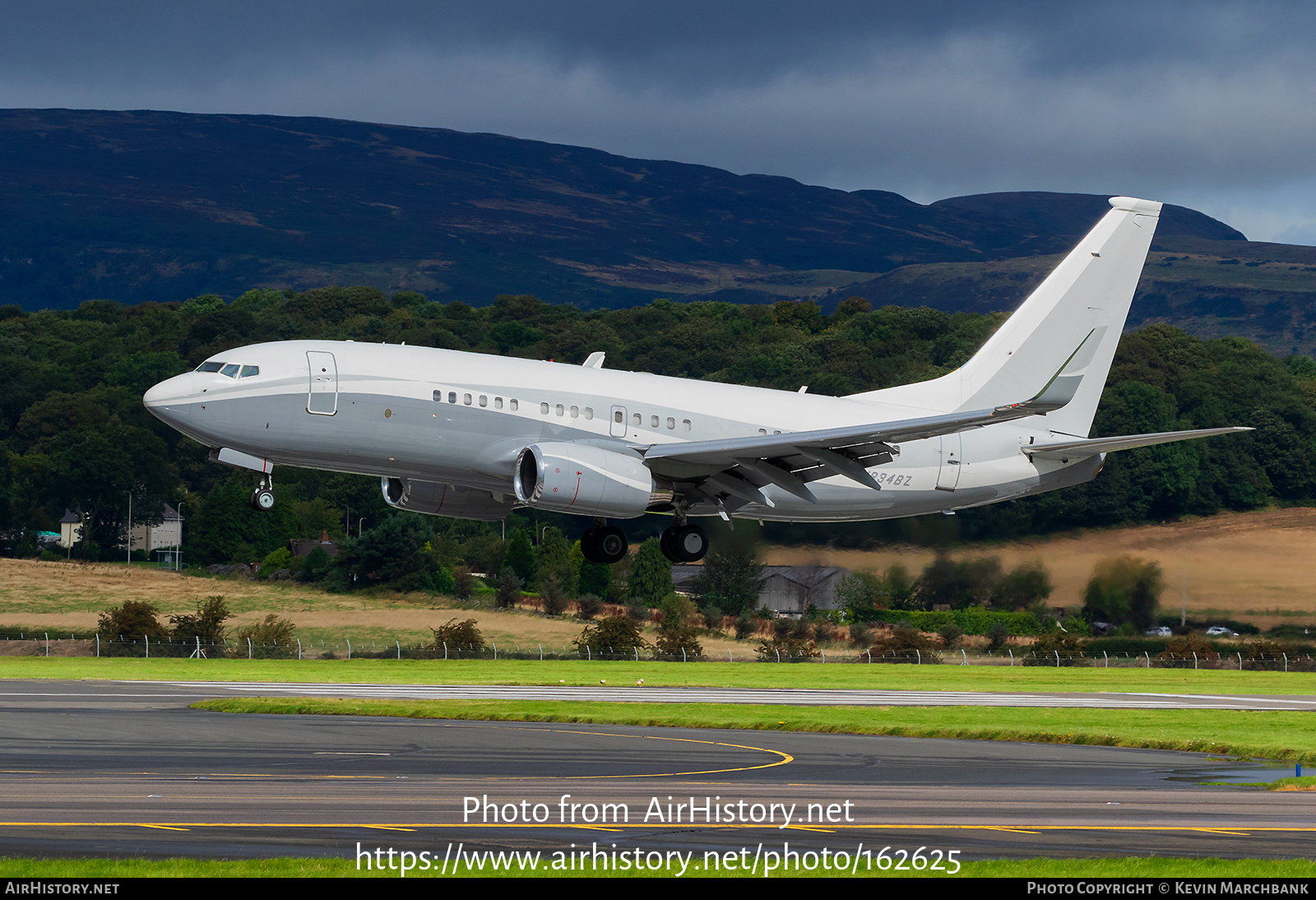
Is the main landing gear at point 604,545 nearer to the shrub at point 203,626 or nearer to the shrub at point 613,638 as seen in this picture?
the shrub at point 613,638

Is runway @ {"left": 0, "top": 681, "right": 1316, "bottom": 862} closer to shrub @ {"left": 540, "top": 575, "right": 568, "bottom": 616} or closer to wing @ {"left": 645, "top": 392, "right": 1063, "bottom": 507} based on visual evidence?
wing @ {"left": 645, "top": 392, "right": 1063, "bottom": 507}

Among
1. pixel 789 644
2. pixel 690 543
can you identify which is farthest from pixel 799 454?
pixel 789 644

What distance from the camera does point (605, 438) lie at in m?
44.6

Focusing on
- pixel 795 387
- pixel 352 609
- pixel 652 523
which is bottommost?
pixel 352 609

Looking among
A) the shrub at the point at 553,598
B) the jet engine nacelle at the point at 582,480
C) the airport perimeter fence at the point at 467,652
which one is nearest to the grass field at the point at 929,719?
the jet engine nacelle at the point at 582,480

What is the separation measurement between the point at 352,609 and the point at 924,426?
254 feet

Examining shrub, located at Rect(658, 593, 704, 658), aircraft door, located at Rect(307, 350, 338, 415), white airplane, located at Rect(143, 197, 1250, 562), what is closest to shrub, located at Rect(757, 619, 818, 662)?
shrub, located at Rect(658, 593, 704, 658)

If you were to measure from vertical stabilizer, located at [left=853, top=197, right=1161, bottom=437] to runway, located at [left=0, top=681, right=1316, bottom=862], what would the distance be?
17174mm

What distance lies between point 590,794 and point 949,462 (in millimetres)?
26412

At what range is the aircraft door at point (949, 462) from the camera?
5116cm
